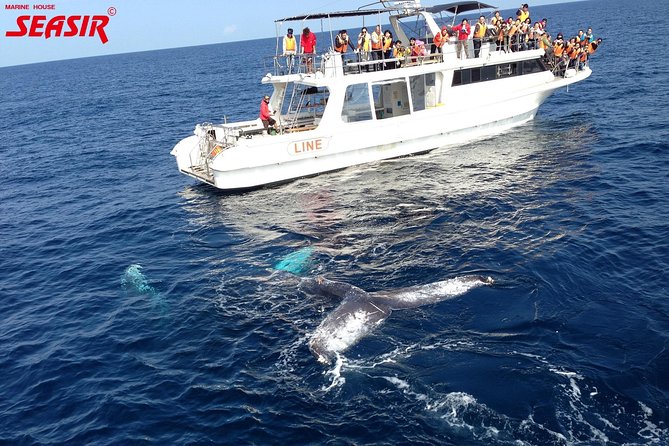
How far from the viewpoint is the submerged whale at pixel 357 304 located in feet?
42.2

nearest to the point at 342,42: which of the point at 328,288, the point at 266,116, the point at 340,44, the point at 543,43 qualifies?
the point at 340,44

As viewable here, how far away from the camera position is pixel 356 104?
86.1 ft

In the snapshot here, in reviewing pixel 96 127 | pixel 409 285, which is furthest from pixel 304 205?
pixel 96 127

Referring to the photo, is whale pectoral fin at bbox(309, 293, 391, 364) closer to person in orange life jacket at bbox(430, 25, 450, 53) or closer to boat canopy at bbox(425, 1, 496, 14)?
person in orange life jacket at bbox(430, 25, 450, 53)

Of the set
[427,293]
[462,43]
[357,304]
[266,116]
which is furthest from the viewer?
[462,43]

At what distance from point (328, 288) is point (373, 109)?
44.0 ft

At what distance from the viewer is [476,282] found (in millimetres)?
15281

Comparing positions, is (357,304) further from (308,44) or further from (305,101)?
(305,101)

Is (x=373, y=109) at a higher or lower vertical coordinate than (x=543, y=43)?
lower

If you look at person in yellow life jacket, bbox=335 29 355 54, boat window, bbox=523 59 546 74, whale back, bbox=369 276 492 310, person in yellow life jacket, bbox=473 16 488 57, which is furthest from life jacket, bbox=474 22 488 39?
whale back, bbox=369 276 492 310

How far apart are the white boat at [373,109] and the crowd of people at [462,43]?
400mm

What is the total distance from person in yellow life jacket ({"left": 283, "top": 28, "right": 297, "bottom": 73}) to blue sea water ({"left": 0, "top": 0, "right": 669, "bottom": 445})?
19.5ft

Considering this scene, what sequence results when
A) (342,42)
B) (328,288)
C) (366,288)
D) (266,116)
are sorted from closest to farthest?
(328,288)
(366,288)
(266,116)
(342,42)

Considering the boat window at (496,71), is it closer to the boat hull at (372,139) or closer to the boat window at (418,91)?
the boat hull at (372,139)
